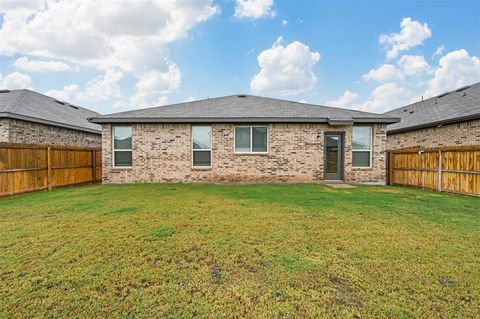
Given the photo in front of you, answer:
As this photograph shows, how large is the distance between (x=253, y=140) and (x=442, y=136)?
9333 mm

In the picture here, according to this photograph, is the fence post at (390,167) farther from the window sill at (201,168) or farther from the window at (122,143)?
the window at (122,143)

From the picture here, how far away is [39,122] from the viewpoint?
11258 millimetres

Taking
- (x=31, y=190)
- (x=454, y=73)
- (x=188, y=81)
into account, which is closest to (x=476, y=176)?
(x=31, y=190)

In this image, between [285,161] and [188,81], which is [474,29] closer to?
[285,161]

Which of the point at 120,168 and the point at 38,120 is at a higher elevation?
the point at 38,120

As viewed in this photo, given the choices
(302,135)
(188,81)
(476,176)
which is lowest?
(476,176)

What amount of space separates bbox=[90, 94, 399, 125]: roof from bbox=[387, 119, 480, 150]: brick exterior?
3.26 meters

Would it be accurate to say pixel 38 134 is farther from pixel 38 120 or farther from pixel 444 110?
pixel 444 110

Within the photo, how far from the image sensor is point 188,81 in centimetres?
1908

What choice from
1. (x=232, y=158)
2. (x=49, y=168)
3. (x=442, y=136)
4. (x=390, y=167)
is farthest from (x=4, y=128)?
(x=442, y=136)

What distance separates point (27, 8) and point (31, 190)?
10.1 m

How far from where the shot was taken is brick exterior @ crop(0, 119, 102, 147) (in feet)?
33.2

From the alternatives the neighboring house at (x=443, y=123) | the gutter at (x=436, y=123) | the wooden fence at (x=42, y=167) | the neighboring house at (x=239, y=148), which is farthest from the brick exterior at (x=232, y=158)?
the neighboring house at (x=443, y=123)

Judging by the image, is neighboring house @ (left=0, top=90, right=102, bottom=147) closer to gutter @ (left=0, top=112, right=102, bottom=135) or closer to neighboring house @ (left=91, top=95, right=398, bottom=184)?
gutter @ (left=0, top=112, right=102, bottom=135)
